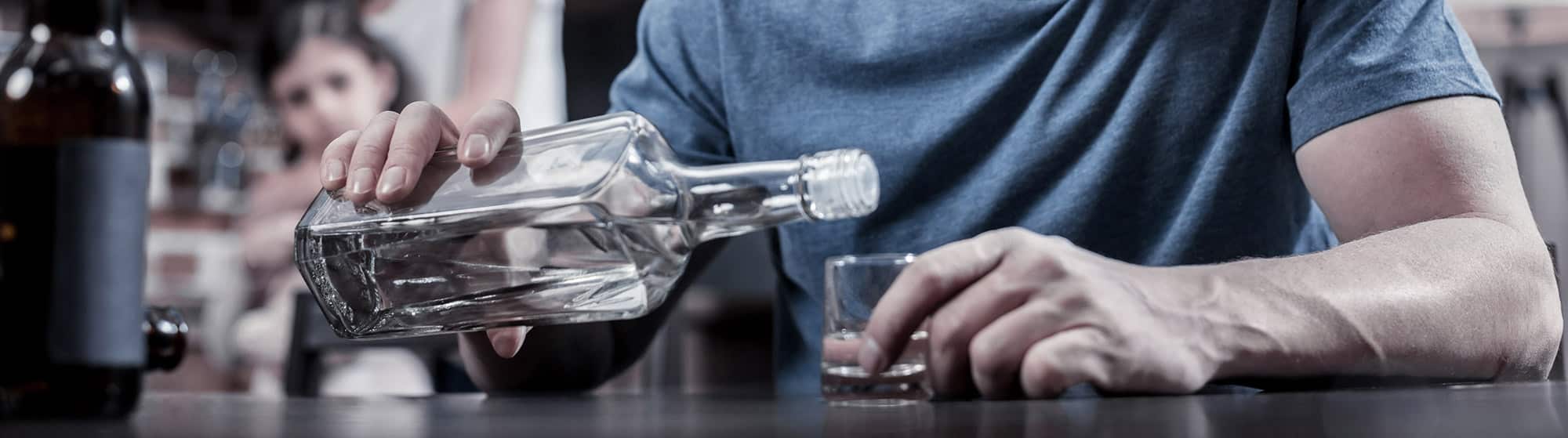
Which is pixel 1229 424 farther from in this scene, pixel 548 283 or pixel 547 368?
pixel 547 368

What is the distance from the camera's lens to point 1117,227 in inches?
39.2

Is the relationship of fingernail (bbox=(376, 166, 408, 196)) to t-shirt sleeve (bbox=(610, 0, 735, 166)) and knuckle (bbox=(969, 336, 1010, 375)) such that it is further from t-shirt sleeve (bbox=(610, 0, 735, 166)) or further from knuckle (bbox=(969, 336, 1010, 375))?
t-shirt sleeve (bbox=(610, 0, 735, 166))

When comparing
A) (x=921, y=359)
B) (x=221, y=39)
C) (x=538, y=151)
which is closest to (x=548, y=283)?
(x=538, y=151)

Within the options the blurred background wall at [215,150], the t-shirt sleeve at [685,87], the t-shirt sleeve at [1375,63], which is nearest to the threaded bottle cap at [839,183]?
the t-shirt sleeve at [1375,63]

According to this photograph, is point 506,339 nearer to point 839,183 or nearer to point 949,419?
point 839,183

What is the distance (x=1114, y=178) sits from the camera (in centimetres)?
98

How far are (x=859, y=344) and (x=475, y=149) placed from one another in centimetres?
20

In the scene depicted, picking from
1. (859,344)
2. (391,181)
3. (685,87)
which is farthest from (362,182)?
(685,87)

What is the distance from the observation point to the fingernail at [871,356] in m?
0.53

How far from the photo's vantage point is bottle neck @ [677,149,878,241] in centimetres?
52

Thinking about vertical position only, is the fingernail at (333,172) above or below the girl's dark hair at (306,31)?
above

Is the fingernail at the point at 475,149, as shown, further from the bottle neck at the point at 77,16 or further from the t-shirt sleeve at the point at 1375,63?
the t-shirt sleeve at the point at 1375,63

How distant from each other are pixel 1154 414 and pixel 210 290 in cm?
380

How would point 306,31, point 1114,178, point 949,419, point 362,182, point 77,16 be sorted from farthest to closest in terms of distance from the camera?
point 306,31
point 1114,178
point 362,182
point 77,16
point 949,419
